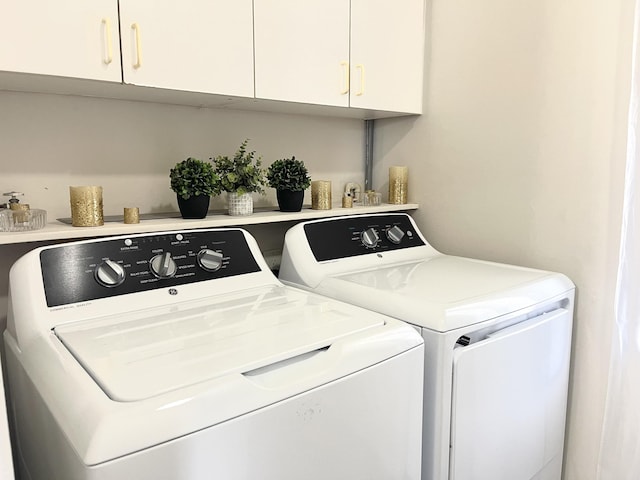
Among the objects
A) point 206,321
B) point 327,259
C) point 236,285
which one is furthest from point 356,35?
point 206,321

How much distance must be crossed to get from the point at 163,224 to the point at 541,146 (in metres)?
1.20

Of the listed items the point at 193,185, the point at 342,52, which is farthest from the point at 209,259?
the point at 342,52

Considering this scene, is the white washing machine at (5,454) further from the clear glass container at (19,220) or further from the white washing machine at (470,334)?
the white washing machine at (470,334)

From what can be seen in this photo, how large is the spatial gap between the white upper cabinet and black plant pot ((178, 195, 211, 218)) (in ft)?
1.16

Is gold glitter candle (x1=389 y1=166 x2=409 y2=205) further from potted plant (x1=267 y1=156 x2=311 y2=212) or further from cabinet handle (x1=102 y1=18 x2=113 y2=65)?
cabinet handle (x1=102 y1=18 x2=113 y2=65)

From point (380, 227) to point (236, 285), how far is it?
0.64 metres

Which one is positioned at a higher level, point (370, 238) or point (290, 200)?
point (290, 200)

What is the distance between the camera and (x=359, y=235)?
1688 mm

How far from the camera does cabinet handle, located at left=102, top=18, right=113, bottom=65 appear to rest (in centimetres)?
117

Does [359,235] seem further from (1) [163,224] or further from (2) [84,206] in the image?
(2) [84,206]

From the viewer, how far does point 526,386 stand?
1350mm

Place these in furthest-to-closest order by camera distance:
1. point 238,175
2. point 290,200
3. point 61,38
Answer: point 290,200
point 238,175
point 61,38

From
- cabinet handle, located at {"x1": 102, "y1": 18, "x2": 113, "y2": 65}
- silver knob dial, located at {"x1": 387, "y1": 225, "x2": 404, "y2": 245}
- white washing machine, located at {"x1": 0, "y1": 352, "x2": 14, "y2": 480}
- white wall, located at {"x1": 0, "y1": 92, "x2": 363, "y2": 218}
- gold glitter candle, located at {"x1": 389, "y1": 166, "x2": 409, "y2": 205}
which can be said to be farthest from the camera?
gold glitter candle, located at {"x1": 389, "y1": 166, "x2": 409, "y2": 205}

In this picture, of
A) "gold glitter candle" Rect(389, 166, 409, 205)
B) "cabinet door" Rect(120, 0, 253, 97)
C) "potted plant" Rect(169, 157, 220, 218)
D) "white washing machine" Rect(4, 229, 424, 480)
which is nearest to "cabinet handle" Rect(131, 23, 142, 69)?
"cabinet door" Rect(120, 0, 253, 97)
